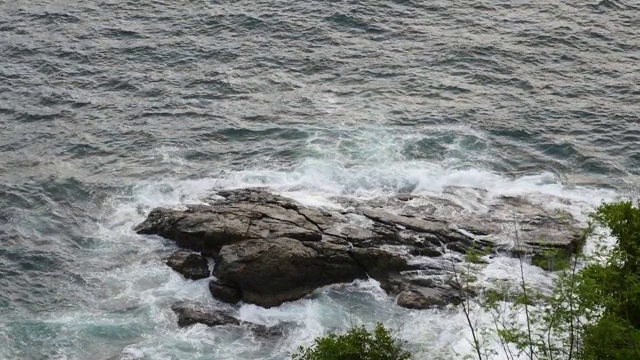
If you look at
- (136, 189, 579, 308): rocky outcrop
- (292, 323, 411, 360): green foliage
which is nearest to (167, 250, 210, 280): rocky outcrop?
(136, 189, 579, 308): rocky outcrop

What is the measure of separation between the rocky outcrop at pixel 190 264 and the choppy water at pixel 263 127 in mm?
359

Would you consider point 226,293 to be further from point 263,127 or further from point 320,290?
point 263,127

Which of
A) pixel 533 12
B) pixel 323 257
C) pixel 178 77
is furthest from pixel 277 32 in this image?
pixel 323 257

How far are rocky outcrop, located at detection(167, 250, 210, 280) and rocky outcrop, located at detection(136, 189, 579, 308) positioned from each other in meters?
0.10

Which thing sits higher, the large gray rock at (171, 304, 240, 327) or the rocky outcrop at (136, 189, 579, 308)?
the rocky outcrop at (136, 189, 579, 308)

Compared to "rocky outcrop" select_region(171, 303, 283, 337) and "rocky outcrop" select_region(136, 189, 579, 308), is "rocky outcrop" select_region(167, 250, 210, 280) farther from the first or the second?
"rocky outcrop" select_region(171, 303, 283, 337)

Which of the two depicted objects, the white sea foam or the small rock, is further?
the small rock

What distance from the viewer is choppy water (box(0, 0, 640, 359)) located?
34.1 metres

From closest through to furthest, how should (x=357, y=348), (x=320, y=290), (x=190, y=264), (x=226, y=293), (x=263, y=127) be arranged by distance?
(x=357, y=348) → (x=226, y=293) → (x=320, y=290) → (x=190, y=264) → (x=263, y=127)

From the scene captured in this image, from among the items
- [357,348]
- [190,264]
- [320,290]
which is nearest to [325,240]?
[320,290]

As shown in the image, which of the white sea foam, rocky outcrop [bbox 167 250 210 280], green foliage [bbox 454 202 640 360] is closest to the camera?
green foliage [bbox 454 202 640 360]

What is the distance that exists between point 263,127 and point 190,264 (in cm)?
1263

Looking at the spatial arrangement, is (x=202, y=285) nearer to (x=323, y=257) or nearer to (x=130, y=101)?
(x=323, y=257)

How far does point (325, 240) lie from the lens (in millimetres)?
35781
